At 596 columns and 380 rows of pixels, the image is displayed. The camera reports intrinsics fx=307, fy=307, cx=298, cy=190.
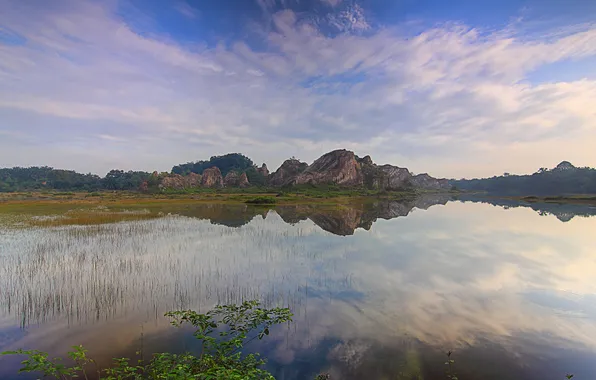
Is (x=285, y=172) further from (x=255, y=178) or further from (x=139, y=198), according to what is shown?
(x=139, y=198)

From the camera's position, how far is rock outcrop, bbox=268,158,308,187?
6058 inches

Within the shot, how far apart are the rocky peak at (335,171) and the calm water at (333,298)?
4410 inches

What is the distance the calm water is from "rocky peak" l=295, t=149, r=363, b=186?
112018 millimetres

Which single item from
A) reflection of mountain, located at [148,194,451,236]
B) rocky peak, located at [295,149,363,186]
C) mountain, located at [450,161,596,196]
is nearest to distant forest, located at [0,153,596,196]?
mountain, located at [450,161,596,196]

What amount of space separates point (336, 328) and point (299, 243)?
13.4 metres

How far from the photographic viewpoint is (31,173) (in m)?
151

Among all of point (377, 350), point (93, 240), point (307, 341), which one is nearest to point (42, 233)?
point (93, 240)

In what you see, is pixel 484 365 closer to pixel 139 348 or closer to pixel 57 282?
pixel 139 348

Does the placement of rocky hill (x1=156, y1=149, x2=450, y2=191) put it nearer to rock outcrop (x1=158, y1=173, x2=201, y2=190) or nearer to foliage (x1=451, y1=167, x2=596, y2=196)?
rock outcrop (x1=158, y1=173, x2=201, y2=190)

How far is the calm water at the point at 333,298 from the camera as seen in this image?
25.3 ft

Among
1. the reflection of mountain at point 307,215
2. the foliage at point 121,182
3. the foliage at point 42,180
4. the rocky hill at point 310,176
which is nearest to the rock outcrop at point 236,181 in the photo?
the rocky hill at point 310,176

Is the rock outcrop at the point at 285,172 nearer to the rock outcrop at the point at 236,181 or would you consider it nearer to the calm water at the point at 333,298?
the rock outcrop at the point at 236,181

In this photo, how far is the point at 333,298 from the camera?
11.7 metres

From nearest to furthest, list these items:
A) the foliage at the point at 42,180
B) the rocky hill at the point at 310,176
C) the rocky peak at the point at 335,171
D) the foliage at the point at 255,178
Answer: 1. the foliage at the point at 42,180
2. the rocky hill at the point at 310,176
3. the rocky peak at the point at 335,171
4. the foliage at the point at 255,178
